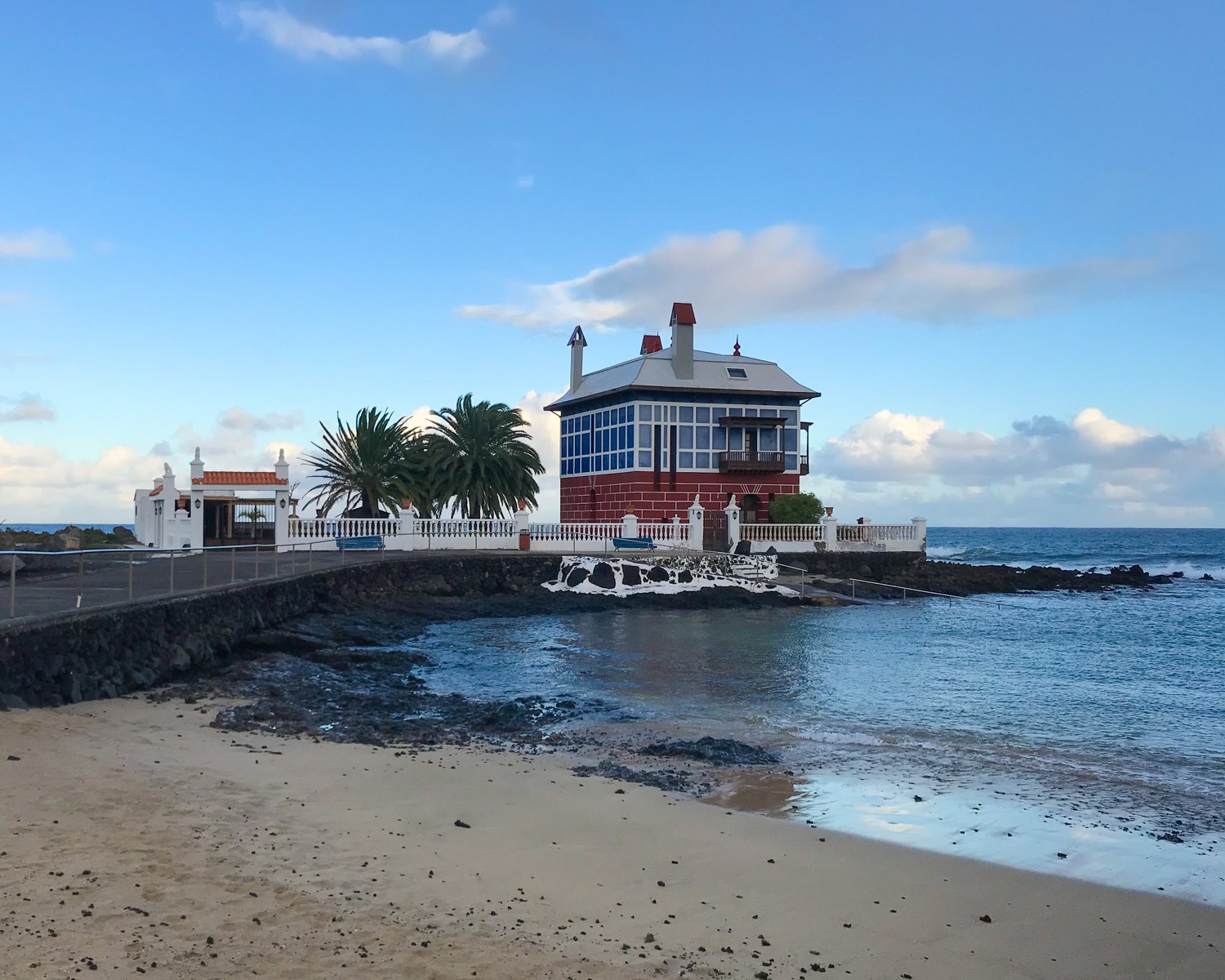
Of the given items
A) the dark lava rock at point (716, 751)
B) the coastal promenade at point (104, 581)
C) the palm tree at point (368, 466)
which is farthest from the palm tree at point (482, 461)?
the dark lava rock at point (716, 751)

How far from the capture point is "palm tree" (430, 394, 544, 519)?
4538 centimetres

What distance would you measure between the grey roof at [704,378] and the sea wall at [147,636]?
66.6 feet

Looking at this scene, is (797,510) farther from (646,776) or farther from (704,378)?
(646,776)

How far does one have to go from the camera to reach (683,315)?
157 ft

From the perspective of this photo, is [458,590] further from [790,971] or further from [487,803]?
[790,971]

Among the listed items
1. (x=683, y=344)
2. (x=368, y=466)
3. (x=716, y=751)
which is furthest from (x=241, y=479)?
(x=716, y=751)

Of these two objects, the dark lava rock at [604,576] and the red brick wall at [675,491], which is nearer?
the dark lava rock at [604,576]

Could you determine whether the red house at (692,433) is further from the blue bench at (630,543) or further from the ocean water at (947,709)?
the ocean water at (947,709)

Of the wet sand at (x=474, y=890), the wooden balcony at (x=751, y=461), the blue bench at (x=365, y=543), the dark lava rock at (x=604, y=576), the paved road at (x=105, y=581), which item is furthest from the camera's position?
the wooden balcony at (x=751, y=461)

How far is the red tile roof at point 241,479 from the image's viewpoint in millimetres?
39594

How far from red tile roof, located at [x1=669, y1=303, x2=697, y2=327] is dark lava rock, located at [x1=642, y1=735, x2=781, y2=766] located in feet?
121

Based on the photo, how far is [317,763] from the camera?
10195 millimetres

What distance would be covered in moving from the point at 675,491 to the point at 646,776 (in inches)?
1422

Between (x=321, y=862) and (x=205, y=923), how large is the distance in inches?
53.0
